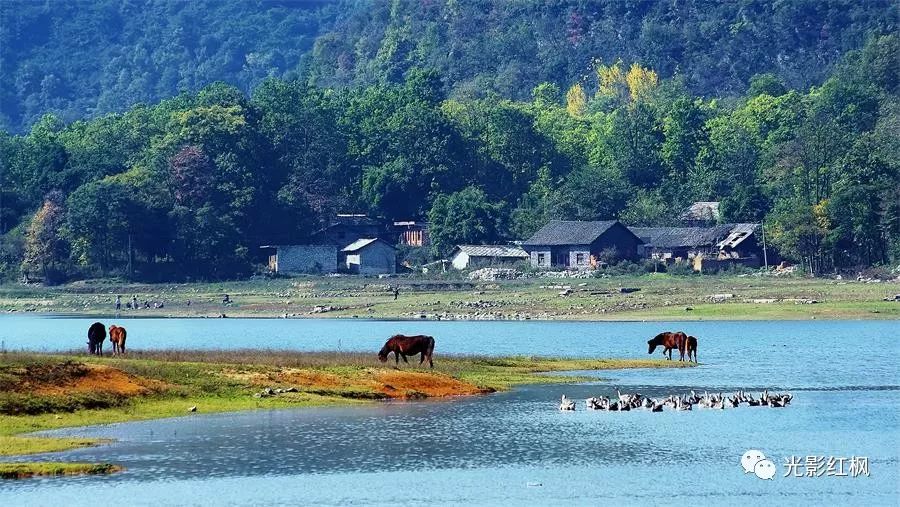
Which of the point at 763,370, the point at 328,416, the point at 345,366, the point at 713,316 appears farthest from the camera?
the point at 713,316

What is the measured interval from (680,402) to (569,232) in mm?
82248

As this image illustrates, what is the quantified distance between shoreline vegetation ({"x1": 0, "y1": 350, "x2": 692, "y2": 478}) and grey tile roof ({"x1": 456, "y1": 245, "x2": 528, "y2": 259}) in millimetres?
68698

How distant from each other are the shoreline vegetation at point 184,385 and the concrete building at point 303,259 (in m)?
75.9

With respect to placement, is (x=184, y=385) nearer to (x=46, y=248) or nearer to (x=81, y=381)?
(x=81, y=381)

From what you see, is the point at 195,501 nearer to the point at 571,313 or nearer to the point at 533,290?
the point at 571,313

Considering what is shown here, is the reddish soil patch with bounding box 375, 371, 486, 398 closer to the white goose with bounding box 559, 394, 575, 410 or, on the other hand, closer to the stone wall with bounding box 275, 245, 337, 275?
the white goose with bounding box 559, 394, 575, 410

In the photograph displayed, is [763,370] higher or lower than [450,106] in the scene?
lower

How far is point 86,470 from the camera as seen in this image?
1607 inches

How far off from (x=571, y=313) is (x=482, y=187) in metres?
54.5

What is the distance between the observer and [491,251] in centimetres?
13638

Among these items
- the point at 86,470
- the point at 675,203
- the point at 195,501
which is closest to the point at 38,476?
the point at 86,470

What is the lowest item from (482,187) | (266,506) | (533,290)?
(266,506)
